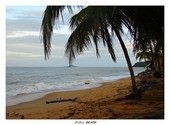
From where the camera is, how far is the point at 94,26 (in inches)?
100

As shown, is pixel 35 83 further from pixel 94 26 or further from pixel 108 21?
pixel 94 26

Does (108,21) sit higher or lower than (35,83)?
higher

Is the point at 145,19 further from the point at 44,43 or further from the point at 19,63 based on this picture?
the point at 19,63

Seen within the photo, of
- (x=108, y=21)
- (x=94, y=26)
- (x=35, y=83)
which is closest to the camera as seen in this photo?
(x=94, y=26)

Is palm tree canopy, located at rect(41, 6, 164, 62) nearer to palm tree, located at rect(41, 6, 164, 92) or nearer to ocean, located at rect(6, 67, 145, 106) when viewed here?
palm tree, located at rect(41, 6, 164, 92)

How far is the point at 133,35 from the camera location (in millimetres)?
2982

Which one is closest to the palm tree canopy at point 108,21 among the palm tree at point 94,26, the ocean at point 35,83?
the palm tree at point 94,26

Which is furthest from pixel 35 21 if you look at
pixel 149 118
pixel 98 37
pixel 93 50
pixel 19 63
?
pixel 149 118

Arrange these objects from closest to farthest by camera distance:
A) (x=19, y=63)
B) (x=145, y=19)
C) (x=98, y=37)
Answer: (x=19, y=63) → (x=145, y=19) → (x=98, y=37)

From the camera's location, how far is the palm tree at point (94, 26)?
2414 millimetres

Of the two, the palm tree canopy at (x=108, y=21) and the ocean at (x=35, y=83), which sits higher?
the palm tree canopy at (x=108, y=21)

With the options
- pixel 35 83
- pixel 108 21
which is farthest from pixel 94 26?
pixel 35 83

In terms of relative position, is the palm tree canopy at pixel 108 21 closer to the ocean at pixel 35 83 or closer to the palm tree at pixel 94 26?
the palm tree at pixel 94 26
